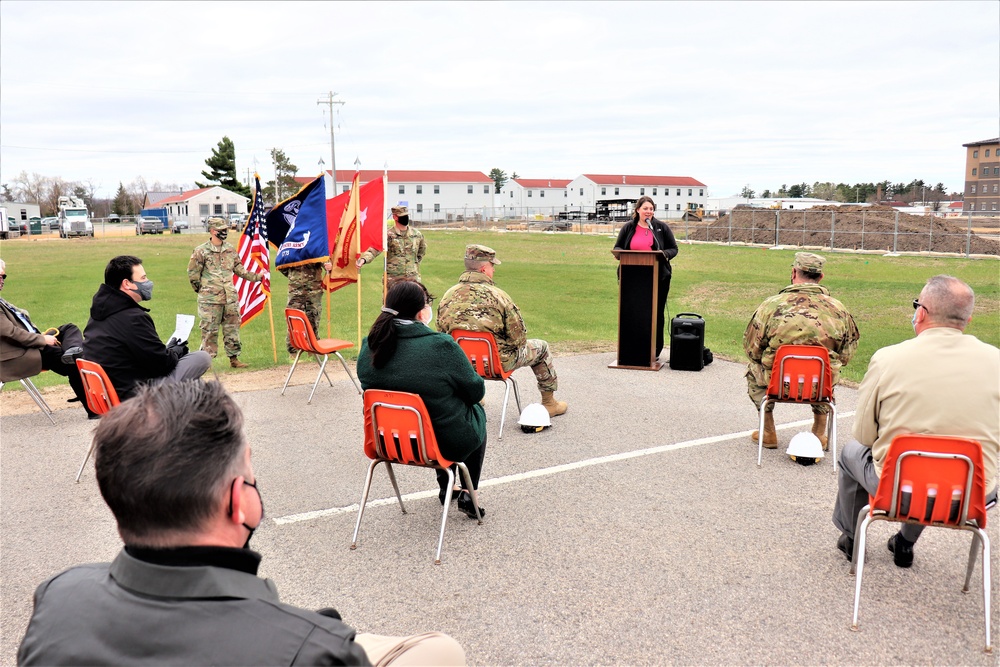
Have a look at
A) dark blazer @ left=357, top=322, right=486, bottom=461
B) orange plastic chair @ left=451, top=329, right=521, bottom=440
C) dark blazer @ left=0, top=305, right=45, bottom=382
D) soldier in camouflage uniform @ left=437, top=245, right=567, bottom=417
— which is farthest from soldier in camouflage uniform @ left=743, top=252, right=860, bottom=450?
dark blazer @ left=0, top=305, right=45, bottom=382

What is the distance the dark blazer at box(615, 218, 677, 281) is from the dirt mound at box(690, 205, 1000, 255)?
2378cm

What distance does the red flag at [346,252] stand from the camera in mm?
9688

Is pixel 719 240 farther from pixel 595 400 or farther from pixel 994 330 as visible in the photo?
pixel 595 400

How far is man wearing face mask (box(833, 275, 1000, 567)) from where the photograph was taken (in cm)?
357

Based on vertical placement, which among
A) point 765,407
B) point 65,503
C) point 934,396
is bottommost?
point 65,503

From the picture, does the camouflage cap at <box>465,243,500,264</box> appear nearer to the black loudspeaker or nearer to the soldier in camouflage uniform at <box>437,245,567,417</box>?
the soldier in camouflage uniform at <box>437,245,567,417</box>

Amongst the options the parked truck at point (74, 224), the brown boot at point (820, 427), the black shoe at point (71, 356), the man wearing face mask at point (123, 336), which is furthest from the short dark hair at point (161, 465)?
the parked truck at point (74, 224)

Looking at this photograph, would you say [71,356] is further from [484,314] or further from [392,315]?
[392,315]

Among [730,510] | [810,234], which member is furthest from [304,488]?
[810,234]

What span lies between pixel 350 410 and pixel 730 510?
4157mm

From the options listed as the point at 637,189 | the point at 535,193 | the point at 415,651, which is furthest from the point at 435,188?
the point at 415,651

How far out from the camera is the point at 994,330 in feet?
39.4

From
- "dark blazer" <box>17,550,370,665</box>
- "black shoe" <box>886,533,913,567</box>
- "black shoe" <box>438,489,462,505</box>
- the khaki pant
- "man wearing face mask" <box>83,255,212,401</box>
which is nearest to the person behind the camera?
"dark blazer" <box>17,550,370,665</box>

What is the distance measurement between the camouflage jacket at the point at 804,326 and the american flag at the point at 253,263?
264 inches
